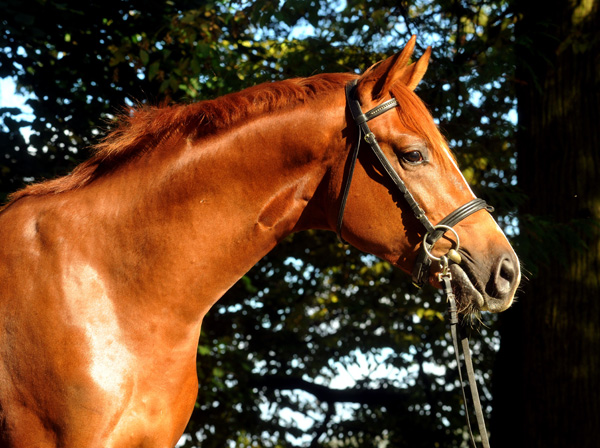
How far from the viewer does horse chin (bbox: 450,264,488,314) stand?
7.13 feet

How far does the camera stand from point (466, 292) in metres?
2.19

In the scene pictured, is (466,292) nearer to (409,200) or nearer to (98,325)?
(409,200)

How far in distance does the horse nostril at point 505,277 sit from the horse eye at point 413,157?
A: 0.45 metres

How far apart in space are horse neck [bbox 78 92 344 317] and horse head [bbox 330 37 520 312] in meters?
0.12

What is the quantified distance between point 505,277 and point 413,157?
522 millimetres

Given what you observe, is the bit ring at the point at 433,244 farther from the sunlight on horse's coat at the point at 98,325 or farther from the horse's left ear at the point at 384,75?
the sunlight on horse's coat at the point at 98,325

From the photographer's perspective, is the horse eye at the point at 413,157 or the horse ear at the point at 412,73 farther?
the horse ear at the point at 412,73

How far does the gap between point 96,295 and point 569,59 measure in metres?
4.79

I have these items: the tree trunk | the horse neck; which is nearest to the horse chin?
the horse neck

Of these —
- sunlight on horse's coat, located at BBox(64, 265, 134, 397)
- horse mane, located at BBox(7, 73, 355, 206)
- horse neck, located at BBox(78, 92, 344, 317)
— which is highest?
horse mane, located at BBox(7, 73, 355, 206)

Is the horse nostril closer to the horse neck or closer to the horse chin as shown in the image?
the horse chin

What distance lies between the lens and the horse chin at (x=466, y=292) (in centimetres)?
217

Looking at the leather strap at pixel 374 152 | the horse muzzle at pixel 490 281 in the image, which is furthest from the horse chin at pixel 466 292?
the leather strap at pixel 374 152

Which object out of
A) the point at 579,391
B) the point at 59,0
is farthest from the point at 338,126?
the point at 59,0
